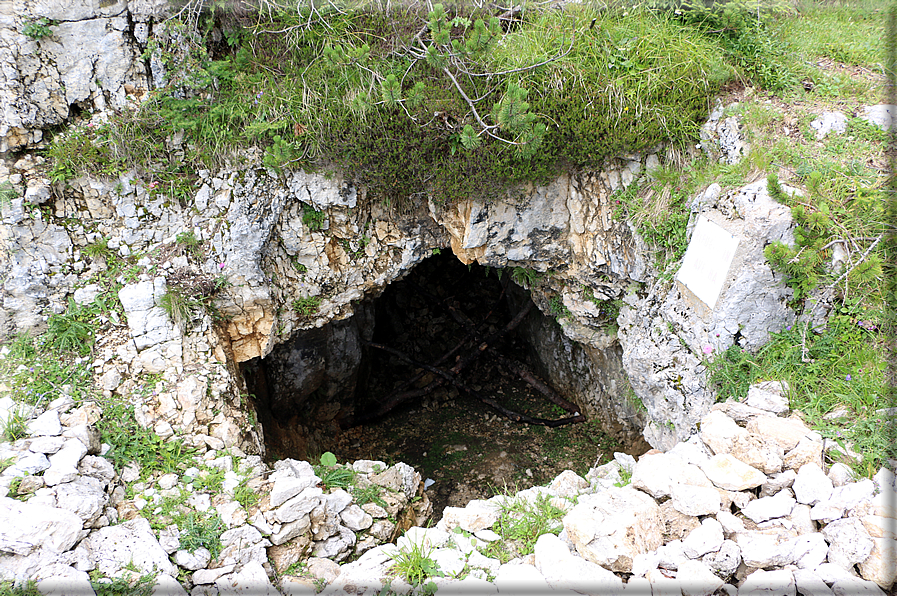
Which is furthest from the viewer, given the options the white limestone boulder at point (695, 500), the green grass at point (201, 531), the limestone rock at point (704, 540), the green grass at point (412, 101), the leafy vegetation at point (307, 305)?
the leafy vegetation at point (307, 305)

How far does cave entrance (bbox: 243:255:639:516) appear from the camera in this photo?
7.44m

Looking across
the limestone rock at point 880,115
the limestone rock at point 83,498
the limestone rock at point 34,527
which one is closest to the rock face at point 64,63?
the limestone rock at point 83,498

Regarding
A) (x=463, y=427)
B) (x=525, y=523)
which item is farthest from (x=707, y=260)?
(x=463, y=427)

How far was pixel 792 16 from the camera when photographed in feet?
17.7

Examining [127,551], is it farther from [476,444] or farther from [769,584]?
[476,444]

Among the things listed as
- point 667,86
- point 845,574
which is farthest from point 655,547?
point 667,86

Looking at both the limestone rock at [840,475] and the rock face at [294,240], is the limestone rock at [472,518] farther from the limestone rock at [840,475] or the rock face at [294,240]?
the rock face at [294,240]

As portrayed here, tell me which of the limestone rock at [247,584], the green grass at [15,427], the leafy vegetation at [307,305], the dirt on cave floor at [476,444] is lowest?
the dirt on cave floor at [476,444]

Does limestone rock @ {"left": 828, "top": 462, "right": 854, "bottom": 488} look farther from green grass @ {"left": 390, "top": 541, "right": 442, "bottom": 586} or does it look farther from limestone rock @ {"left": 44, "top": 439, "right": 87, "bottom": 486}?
limestone rock @ {"left": 44, "top": 439, "right": 87, "bottom": 486}

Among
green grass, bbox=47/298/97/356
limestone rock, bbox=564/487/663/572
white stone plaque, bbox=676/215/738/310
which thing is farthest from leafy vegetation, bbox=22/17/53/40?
white stone plaque, bbox=676/215/738/310

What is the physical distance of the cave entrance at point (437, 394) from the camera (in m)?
7.44

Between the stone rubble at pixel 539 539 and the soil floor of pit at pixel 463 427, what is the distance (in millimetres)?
3548

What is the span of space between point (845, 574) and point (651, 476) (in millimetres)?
1063

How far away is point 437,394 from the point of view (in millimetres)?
9367
